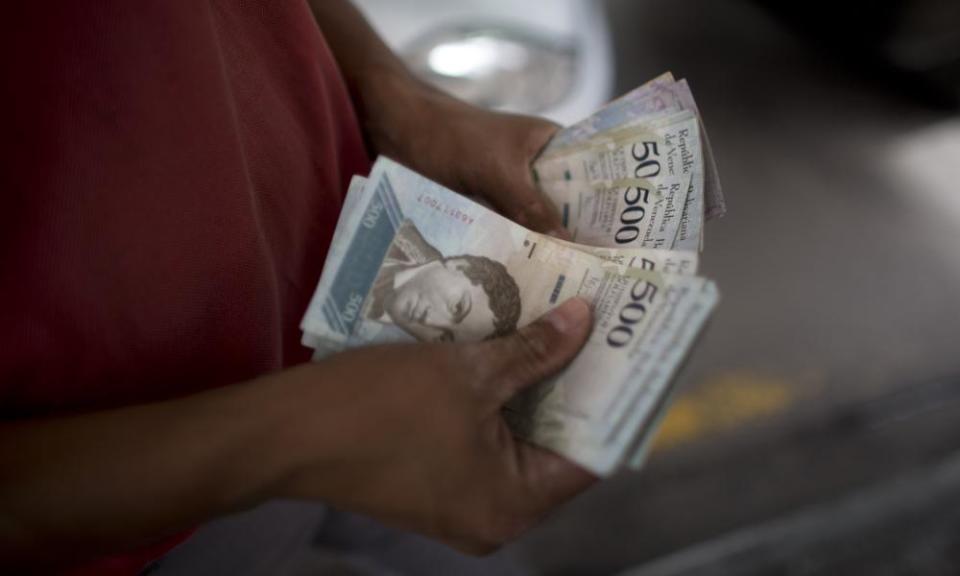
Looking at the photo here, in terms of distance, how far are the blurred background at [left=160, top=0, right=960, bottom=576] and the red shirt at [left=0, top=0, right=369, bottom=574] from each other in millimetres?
331

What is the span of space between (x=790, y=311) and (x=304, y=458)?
5.23 ft

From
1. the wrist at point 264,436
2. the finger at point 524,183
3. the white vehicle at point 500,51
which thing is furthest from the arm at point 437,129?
the white vehicle at point 500,51

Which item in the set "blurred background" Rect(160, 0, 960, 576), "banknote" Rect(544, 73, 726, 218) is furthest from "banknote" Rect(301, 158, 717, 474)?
"blurred background" Rect(160, 0, 960, 576)

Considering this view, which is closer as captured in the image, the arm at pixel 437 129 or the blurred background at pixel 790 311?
the arm at pixel 437 129

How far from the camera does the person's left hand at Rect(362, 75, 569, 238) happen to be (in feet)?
2.59

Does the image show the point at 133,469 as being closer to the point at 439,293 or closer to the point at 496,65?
the point at 439,293

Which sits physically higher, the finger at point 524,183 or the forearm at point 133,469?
the finger at point 524,183

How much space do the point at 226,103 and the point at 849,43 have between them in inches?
98.0

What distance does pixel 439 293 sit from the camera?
2.32 ft

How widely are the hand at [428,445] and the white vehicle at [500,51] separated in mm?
1064

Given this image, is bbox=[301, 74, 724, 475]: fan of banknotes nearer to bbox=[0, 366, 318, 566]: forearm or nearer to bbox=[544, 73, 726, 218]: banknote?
bbox=[544, 73, 726, 218]: banknote

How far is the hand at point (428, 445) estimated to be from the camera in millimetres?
488

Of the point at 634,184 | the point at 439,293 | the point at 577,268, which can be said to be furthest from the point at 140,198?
the point at 634,184

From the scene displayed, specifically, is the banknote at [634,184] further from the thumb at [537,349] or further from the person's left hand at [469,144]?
the thumb at [537,349]
